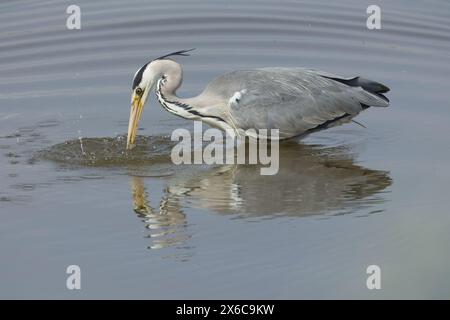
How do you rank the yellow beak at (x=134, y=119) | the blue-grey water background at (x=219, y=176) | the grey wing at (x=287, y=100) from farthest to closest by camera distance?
the grey wing at (x=287, y=100) → the yellow beak at (x=134, y=119) → the blue-grey water background at (x=219, y=176)

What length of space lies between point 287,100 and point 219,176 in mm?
1265

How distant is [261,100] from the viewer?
9.79m

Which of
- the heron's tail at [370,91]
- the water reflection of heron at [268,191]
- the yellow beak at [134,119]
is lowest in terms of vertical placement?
the water reflection of heron at [268,191]

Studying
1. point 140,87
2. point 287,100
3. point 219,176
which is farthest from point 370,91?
point 140,87

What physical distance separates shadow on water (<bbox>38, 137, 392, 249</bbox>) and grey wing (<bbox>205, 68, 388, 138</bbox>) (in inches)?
12.3

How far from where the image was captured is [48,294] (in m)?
6.62

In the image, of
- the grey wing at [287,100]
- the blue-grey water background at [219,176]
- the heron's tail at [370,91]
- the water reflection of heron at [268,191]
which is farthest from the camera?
the heron's tail at [370,91]

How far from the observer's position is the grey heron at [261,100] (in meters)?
9.80

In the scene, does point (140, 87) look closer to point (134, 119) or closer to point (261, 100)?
point (134, 119)

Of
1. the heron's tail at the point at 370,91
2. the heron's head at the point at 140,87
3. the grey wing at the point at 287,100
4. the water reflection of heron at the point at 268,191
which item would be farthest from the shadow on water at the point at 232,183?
the heron's tail at the point at 370,91

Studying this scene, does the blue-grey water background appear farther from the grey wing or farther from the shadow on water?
the grey wing

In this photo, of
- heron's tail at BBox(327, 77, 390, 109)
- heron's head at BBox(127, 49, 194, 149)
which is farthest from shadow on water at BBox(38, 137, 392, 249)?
heron's tail at BBox(327, 77, 390, 109)

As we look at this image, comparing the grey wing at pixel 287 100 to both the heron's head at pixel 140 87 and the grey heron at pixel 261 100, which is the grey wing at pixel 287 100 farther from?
the heron's head at pixel 140 87

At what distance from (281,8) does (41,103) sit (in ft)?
15.6
